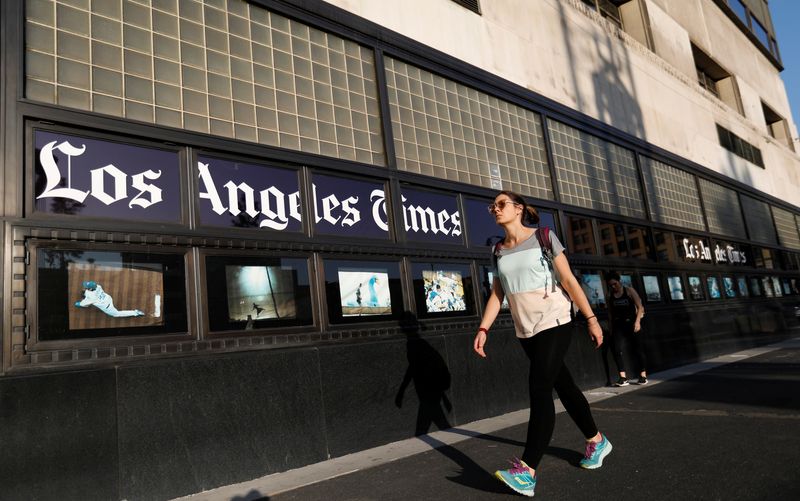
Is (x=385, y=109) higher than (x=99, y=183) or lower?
higher

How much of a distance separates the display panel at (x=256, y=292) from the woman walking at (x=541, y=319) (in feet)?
6.25

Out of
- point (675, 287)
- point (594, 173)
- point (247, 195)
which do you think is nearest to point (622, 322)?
point (594, 173)

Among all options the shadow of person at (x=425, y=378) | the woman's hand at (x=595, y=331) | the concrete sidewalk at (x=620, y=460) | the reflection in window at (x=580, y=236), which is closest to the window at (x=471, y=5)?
the reflection in window at (x=580, y=236)

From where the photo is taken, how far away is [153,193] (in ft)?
13.8

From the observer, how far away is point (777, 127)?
2139cm

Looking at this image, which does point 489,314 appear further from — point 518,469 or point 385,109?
point 385,109

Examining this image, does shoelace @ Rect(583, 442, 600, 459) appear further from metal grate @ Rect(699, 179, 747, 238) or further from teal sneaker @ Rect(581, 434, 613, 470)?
metal grate @ Rect(699, 179, 747, 238)

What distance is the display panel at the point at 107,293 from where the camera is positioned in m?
3.53

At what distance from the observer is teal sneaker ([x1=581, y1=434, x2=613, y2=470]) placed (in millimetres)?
3441

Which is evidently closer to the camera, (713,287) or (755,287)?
(713,287)

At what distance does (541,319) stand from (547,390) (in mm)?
432

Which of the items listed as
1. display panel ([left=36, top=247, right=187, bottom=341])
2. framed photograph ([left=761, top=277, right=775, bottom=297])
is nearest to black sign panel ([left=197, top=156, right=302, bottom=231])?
display panel ([left=36, top=247, right=187, bottom=341])

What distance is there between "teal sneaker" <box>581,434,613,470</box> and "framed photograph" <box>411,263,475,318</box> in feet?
8.81

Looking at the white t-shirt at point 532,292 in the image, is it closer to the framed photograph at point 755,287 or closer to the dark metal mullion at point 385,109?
the dark metal mullion at point 385,109
